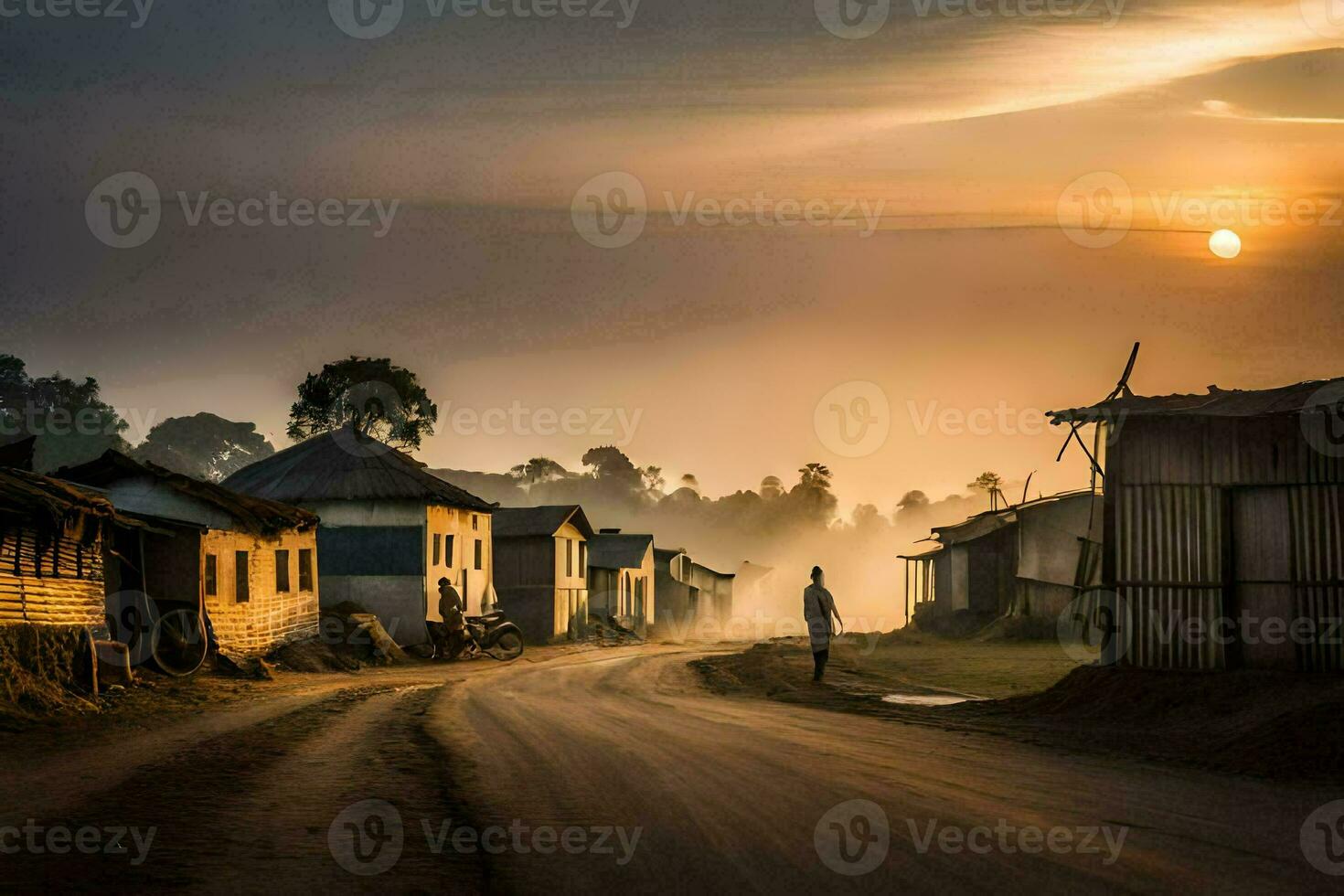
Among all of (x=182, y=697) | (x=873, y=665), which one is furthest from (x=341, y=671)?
(x=873, y=665)

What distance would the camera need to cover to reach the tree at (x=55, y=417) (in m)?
90.8

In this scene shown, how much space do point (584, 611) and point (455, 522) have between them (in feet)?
50.8

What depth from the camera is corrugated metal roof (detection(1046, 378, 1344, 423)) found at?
18.0 m

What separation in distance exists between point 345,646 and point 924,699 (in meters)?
20.5

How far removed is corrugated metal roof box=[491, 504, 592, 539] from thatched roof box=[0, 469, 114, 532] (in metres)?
34.0

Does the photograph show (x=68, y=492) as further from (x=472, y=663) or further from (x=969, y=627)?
(x=969, y=627)

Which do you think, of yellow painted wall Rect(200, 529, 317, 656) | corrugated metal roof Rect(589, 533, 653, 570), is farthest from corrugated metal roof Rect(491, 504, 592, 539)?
yellow painted wall Rect(200, 529, 317, 656)

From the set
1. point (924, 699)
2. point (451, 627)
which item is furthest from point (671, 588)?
point (924, 699)

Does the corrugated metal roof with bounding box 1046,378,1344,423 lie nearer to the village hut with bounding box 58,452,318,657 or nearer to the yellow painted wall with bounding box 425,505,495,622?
the village hut with bounding box 58,452,318,657

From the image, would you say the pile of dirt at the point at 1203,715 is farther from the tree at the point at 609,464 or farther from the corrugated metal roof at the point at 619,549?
the tree at the point at 609,464

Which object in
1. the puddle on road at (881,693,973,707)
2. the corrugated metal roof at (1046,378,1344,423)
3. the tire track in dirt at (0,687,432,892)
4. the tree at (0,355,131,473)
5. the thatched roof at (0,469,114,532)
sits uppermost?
the tree at (0,355,131,473)

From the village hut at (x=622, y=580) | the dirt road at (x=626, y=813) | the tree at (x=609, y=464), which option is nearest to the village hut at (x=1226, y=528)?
the dirt road at (x=626, y=813)

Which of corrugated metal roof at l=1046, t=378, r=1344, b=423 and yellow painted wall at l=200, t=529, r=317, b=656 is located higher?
corrugated metal roof at l=1046, t=378, r=1344, b=423

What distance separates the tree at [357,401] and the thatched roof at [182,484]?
133 ft
